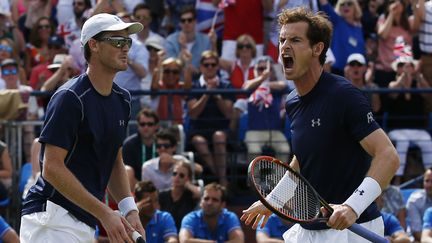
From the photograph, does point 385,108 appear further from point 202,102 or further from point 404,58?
point 202,102

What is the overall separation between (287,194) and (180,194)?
18.8 feet

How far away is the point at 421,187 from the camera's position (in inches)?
508

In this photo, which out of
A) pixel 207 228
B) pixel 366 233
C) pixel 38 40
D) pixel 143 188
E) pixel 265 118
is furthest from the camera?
pixel 38 40

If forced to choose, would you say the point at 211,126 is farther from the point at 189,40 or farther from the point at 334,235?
the point at 334,235

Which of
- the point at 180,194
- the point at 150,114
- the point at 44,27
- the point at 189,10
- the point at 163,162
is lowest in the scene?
the point at 180,194

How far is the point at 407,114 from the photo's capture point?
1309cm

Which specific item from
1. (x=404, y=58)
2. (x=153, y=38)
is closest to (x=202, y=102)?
(x=153, y=38)

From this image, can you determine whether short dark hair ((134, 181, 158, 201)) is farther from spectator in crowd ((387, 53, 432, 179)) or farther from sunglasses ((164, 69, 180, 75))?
spectator in crowd ((387, 53, 432, 179))

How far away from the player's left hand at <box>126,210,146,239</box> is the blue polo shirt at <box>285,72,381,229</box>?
1037mm

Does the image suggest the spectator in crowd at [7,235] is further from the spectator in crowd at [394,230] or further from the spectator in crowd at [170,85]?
the spectator in crowd at [394,230]

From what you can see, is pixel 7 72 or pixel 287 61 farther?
pixel 7 72

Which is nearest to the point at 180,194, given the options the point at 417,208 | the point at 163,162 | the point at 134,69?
the point at 163,162

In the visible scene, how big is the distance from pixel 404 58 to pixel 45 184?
25.0 feet

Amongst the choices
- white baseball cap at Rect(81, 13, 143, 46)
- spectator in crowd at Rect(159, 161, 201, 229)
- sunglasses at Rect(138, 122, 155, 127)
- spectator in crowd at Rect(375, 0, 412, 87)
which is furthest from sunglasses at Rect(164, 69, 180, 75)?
white baseball cap at Rect(81, 13, 143, 46)
